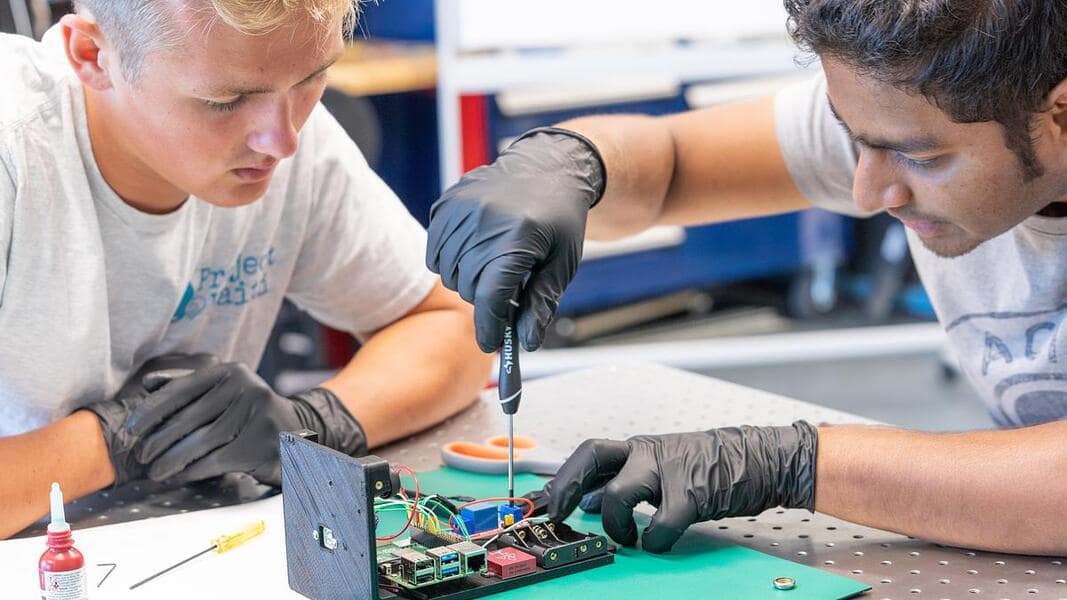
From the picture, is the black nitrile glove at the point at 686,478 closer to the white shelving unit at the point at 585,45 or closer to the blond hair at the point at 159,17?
the blond hair at the point at 159,17

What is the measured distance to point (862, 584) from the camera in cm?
111

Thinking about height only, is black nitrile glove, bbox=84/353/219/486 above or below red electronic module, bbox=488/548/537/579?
above

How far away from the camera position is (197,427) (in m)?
1.36

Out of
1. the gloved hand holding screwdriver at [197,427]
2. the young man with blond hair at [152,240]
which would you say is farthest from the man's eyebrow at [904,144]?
the gloved hand holding screwdriver at [197,427]

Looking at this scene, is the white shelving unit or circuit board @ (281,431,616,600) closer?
circuit board @ (281,431,616,600)

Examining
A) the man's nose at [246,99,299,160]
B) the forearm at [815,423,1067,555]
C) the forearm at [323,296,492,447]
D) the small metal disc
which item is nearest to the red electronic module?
the small metal disc

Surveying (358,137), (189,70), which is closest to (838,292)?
(358,137)

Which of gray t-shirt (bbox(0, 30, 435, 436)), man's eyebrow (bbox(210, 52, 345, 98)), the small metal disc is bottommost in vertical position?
the small metal disc

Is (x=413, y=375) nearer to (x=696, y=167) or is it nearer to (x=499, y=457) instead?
(x=499, y=457)

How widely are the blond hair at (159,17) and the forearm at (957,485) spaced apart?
2.31 ft

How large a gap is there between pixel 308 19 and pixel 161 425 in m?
0.47

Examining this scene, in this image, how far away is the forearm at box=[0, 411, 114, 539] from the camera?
4.17ft

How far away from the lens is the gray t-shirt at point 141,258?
54.6 inches

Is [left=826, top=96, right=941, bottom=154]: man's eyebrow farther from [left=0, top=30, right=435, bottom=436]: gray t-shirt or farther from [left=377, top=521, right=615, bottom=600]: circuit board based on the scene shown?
[left=0, top=30, right=435, bottom=436]: gray t-shirt
